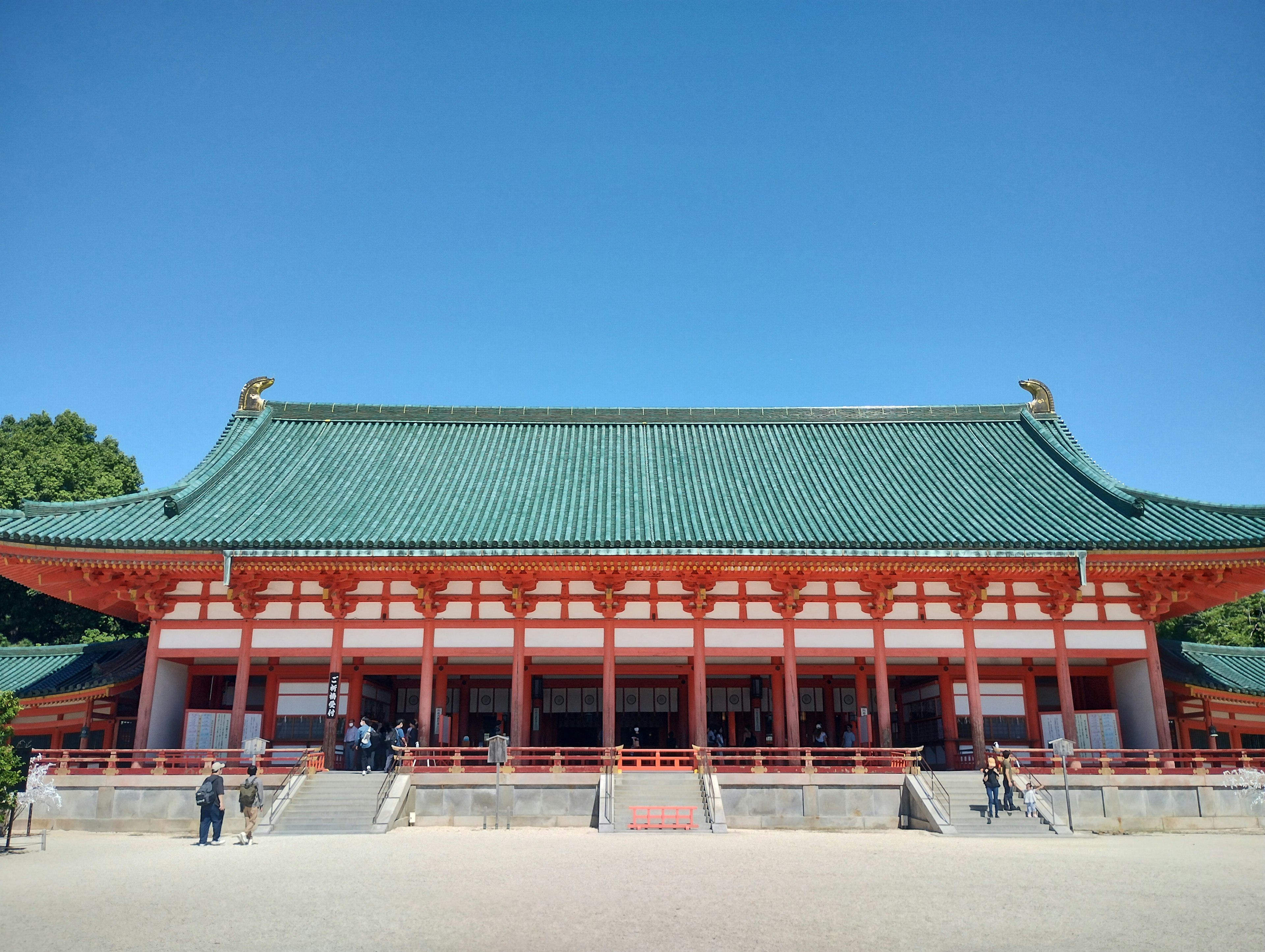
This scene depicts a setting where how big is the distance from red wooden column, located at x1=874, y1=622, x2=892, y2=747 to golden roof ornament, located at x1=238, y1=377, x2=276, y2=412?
19.3 meters

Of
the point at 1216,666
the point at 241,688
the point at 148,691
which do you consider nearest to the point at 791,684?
the point at 241,688

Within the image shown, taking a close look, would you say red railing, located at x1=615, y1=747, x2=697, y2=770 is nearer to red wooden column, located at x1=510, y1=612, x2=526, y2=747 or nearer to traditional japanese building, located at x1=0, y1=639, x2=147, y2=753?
red wooden column, located at x1=510, y1=612, x2=526, y2=747

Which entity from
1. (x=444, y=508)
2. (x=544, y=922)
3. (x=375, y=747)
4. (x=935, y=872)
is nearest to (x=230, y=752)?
(x=375, y=747)

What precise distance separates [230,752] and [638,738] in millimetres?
10649

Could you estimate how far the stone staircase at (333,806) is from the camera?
1650cm

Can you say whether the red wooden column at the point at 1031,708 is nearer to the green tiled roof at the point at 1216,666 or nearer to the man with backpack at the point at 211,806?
the green tiled roof at the point at 1216,666

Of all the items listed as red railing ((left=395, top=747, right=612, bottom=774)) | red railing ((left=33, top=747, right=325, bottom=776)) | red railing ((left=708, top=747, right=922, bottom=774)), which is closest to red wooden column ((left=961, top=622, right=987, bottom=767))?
red railing ((left=708, top=747, right=922, bottom=774))

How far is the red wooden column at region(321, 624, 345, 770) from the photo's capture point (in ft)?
65.9

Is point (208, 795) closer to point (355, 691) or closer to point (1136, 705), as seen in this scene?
point (355, 691)

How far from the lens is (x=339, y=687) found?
20578mm

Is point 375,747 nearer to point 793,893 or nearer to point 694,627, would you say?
point 694,627

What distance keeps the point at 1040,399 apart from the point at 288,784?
77.1 ft

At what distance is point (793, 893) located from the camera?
33.8 feet

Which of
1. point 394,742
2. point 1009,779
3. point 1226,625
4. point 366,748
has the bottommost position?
point 1009,779
